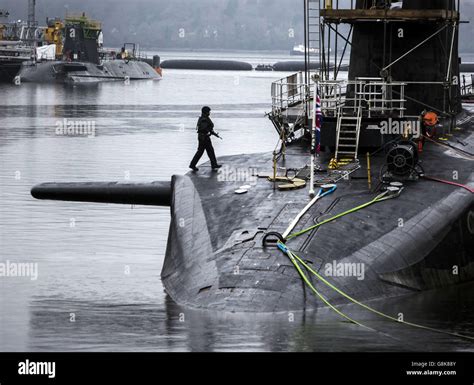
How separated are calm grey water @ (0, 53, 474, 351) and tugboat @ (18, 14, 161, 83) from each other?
95111 mm

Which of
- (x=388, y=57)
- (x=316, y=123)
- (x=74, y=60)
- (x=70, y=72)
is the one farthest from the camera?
(x=74, y=60)

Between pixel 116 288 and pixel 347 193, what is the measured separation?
5423 millimetres

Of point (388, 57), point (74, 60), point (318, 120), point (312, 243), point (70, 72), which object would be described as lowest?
point (70, 72)

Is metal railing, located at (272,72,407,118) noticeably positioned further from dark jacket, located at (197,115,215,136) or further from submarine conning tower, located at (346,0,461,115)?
dark jacket, located at (197,115,215,136)

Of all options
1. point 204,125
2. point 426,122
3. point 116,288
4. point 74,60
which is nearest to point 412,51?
point 426,122

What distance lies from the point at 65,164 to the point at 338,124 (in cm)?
2759

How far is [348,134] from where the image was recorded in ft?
101

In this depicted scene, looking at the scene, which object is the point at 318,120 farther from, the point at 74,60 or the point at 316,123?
the point at 74,60

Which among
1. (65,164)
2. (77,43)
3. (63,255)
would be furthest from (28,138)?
(77,43)

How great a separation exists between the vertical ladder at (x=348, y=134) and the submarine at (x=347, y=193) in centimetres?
4

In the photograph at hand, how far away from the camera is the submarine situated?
22.7 metres
